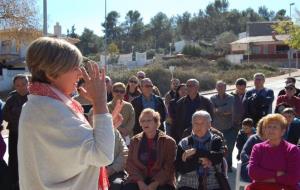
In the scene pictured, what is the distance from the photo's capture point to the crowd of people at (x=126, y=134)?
2.13 metres

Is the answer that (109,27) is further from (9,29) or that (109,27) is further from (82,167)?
(82,167)

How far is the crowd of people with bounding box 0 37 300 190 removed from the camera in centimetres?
213

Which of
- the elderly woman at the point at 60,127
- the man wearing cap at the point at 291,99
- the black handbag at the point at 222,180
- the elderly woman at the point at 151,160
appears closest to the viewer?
the elderly woman at the point at 60,127

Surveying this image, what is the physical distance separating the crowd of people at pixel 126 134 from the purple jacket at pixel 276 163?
0.01 meters

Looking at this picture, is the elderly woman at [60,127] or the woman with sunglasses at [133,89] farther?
the woman with sunglasses at [133,89]

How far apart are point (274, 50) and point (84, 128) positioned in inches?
2737

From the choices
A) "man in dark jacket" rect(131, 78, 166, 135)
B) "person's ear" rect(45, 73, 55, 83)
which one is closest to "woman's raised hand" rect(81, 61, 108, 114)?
"person's ear" rect(45, 73, 55, 83)

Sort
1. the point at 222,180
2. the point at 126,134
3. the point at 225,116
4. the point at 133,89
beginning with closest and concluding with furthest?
the point at 222,180 → the point at 126,134 → the point at 225,116 → the point at 133,89

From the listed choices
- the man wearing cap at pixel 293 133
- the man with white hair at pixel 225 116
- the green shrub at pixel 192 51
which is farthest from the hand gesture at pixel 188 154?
the green shrub at pixel 192 51

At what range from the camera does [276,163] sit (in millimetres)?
5629

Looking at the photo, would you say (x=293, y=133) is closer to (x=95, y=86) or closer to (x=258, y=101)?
(x=258, y=101)

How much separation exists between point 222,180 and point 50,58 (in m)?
4.23

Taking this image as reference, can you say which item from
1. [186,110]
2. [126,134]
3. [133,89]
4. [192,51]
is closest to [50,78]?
[126,134]

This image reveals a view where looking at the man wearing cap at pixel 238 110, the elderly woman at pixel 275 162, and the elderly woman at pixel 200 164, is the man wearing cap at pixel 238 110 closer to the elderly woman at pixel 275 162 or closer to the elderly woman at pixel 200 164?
the elderly woman at pixel 200 164
